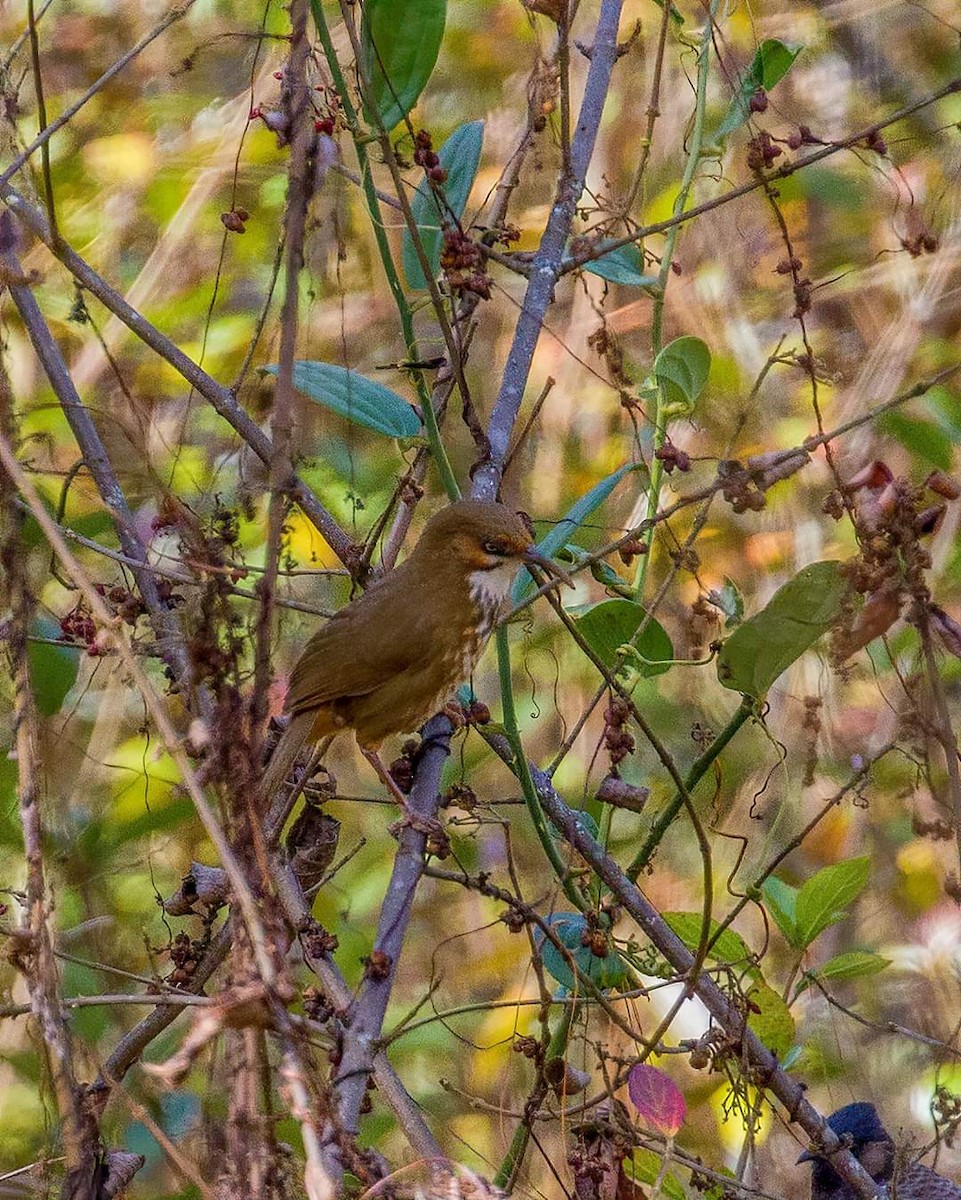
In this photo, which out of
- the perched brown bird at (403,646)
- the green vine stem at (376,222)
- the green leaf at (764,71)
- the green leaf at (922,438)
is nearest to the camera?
the green vine stem at (376,222)

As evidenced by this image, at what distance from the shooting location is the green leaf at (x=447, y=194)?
2955mm

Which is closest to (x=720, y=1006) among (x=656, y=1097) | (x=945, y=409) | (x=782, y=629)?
(x=656, y=1097)

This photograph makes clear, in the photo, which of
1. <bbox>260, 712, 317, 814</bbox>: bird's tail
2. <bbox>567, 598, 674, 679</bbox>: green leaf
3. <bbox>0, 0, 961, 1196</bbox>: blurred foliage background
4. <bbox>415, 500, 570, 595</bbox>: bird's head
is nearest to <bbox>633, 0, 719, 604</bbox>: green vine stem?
<bbox>567, 598, 674, 679</bbox>: green leaf

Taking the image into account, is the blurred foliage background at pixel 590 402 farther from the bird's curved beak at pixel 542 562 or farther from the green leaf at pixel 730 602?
the green leaf at pixel 730 602

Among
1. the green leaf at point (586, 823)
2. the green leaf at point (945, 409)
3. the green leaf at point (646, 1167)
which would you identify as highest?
the green leaf at point (945, 409)

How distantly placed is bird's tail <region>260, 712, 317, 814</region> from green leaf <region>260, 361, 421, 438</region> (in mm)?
714

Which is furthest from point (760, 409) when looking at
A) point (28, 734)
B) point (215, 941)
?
point (28, 734)

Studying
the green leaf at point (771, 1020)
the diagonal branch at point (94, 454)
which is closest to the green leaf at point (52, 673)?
the diagonal branch at point (94, 454)

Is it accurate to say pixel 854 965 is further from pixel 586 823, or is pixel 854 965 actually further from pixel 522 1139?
pixel 522 1139

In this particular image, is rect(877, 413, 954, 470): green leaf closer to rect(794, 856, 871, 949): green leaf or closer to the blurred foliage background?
the blurred foliage background

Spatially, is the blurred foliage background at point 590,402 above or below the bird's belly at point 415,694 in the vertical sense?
above

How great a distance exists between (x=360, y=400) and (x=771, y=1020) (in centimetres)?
153

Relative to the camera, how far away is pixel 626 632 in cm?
296

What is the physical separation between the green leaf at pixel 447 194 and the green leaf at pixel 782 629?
3.50 ft
